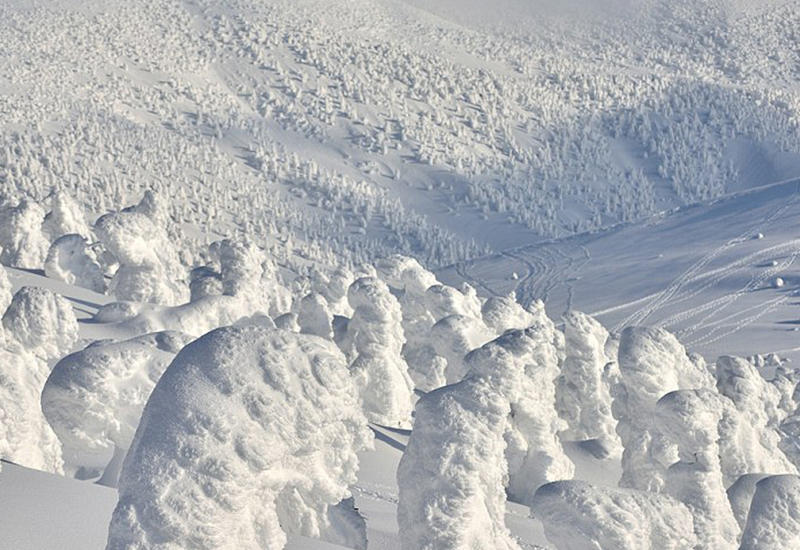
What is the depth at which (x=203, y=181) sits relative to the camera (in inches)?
6531

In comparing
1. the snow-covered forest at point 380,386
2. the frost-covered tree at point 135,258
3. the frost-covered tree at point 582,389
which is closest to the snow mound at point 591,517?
the snow-covered forest at point 380,386

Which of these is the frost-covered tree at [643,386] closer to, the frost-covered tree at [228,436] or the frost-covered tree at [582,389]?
the frost-covered tree at [582,389]

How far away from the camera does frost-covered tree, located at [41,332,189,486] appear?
923 inches

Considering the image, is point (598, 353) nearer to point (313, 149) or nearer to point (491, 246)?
point (491, 246)

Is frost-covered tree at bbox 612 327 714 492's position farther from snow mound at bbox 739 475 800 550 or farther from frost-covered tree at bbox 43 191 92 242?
frost-covered tree at bbox 43 191 92 242

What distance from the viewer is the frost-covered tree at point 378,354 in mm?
43875

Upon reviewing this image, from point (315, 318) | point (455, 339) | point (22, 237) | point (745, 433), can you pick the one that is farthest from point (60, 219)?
point (745, 433)

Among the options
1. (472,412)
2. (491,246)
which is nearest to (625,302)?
(491,246)

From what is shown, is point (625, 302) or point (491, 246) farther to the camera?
point (491, 246)

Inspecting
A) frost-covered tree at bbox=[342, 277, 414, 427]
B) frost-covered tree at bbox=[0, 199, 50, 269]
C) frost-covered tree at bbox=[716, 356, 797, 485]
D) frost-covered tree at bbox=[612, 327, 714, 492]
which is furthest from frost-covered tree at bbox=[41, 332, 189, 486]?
frost-covered tree at bbox=[0, 199, 50, 269]

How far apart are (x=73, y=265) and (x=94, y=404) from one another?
34.0m

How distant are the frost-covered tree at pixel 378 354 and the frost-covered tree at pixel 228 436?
27517 mm

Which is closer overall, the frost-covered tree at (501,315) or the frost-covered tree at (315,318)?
the frost-covered tree at (315,318)

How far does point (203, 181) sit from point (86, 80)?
1156 inches
